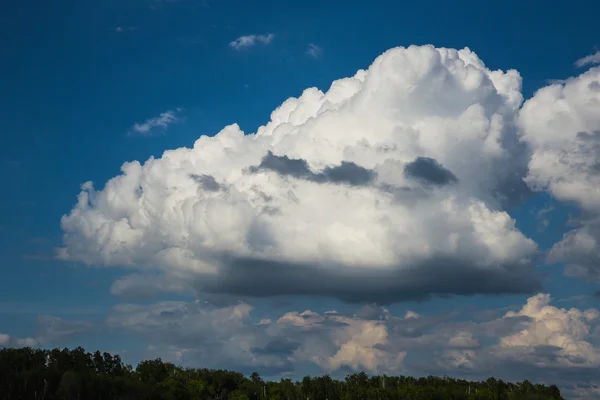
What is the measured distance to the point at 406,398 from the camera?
198 metres

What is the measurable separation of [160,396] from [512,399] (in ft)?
324

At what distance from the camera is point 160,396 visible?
619ft

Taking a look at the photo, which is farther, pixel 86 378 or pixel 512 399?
pixel 512 399

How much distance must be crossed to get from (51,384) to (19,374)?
9.12 metres

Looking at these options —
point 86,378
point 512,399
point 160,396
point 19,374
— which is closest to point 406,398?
point 512,399

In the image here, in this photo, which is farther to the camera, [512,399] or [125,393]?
[512,399]

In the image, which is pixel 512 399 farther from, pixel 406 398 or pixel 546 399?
pixel 406 398

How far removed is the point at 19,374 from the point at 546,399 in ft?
485

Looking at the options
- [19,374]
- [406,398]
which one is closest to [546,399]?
[406,398]

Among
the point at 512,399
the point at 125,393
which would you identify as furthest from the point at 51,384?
the point at 512,399

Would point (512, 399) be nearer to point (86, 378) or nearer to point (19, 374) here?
point (86, 378)

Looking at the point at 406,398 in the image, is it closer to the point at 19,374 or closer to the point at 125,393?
the point at 125,393

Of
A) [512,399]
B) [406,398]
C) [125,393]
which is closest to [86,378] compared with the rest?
[125,393]

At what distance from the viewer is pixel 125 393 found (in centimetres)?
17738
